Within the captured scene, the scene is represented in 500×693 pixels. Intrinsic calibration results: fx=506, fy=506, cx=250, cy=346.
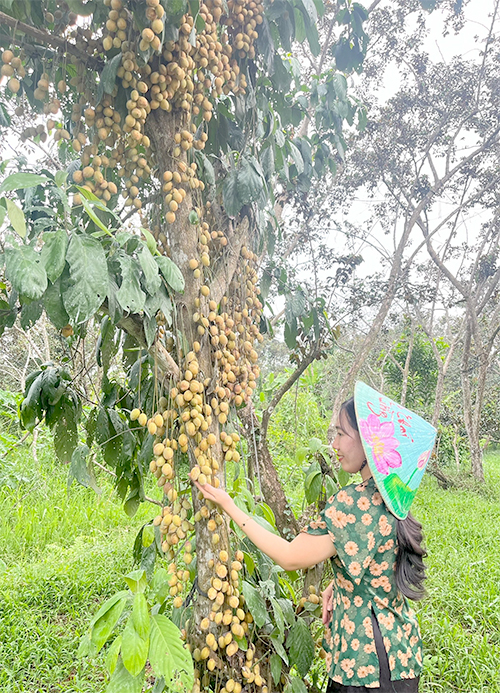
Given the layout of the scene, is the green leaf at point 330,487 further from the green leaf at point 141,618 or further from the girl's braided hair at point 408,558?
the green leaf at point 141,618

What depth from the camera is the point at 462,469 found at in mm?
6285

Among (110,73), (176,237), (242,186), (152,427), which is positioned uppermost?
(110,73)

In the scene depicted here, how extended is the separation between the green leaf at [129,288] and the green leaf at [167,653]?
22.4 inches

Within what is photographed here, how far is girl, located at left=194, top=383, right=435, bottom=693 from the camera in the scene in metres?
1.07

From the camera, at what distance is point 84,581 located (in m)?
2.59

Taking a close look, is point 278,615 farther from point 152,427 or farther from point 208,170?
point 208,170

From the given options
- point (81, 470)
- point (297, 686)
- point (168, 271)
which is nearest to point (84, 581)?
point (81, 470)

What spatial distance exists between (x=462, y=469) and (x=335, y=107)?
5674 millimetres

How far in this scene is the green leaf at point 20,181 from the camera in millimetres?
741

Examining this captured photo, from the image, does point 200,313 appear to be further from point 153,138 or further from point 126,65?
point 126,65

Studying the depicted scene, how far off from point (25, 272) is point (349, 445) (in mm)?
762

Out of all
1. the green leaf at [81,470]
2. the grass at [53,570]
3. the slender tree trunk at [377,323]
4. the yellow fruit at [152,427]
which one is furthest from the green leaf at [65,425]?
the slender tree trunk at [377,323]

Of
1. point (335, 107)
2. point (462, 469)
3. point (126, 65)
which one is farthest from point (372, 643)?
point (462, 469)

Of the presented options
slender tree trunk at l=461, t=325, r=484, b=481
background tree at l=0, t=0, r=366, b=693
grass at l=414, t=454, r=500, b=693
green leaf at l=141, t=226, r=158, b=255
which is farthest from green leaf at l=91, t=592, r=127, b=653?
slender tree trunk at l=461, t=325, r=484, b=481
